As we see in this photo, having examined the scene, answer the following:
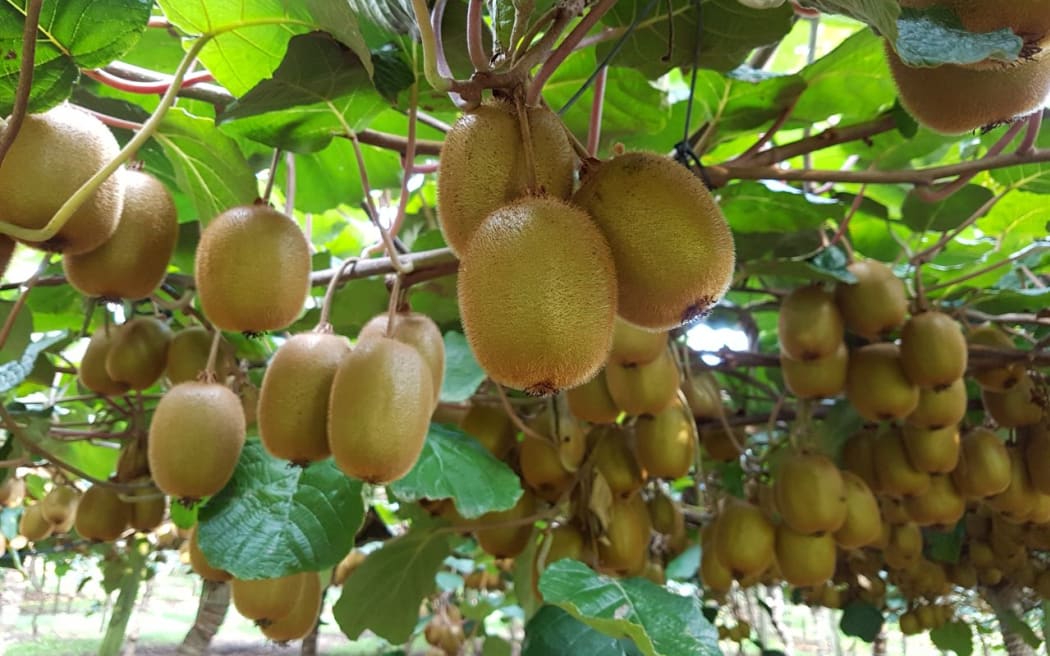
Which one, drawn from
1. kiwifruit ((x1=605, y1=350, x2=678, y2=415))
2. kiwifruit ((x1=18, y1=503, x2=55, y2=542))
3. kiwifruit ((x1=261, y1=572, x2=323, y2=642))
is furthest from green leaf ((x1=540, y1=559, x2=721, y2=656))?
kiwifruit ((x1=18, y1=503, x2=55, y2=542))

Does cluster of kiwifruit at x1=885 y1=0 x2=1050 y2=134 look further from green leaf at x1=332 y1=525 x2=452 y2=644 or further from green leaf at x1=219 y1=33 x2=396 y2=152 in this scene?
green leaf at x1=332 y1=525 x2=452 y2=644

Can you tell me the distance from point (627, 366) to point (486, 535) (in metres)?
0.52

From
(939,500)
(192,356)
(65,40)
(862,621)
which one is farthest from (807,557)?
(862,621)

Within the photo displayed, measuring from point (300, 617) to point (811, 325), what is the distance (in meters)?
1.11

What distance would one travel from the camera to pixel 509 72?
56 cm

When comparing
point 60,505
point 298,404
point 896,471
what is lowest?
point 60,505

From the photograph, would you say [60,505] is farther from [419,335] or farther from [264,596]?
[419,335]

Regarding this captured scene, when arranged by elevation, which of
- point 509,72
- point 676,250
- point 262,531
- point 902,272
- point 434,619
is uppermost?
point 509,72

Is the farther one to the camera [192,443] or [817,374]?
[817,374]

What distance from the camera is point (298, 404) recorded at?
0.86 m

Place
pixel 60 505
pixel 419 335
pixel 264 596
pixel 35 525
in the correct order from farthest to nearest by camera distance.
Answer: pixel 35 525
pixel 60 505
pixel 264 596
pixel 419 335

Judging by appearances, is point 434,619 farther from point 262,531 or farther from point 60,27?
point 60,27

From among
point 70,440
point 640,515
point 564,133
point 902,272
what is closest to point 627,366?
point 640,515

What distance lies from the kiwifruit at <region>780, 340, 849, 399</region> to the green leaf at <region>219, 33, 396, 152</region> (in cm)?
97
